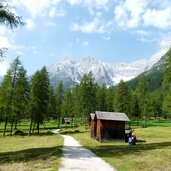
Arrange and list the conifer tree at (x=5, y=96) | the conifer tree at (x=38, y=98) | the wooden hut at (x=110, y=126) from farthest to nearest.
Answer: the conifer tree at (x=38, y=98)
the conifer tree at (x=5, y=96)
the wooden hut at (x=110, y=126)

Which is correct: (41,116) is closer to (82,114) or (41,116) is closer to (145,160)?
(82,114)

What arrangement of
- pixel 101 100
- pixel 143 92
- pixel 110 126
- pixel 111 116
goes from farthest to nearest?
pixel 101 100 < pixel 143 92 < pixel 110 126 < pixel 111 116

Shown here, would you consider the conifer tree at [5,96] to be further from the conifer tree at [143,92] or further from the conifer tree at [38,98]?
the conifer tree at [143,92]

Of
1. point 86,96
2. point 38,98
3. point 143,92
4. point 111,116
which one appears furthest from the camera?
point 143,92

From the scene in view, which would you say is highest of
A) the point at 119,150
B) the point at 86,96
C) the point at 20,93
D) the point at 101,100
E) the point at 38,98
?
the point at 101,100

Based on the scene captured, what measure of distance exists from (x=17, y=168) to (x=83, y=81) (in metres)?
63.5

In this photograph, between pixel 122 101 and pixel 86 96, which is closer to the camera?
pixel 86 96

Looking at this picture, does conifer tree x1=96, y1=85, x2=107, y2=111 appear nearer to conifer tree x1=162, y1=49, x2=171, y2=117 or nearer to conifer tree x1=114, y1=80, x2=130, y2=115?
conifer tree x1=114, y1=80, x2=130, y2=115

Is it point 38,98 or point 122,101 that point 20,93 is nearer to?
point 38,98

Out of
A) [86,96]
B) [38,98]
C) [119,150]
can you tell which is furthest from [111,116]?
[86,96]

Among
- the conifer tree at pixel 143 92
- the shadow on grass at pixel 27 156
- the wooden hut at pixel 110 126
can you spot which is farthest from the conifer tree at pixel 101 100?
the shadow on grass at pixel 27 156

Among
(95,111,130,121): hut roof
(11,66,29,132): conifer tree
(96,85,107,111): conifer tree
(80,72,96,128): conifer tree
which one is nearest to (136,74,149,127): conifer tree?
(80,72,96,128): conifer tree

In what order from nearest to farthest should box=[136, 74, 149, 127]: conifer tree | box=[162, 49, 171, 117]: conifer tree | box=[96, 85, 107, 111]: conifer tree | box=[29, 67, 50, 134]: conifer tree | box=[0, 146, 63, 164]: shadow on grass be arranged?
1. box=[0, 146, 63, 164]: shadow on grass
2. box=[162, 49, 171, 117]: conifer tree
3. box=[29, 67, 50, 134]: conifer tree
4. box=[136, 74, 149, 127]: conifer tree
5. box=[96, 85, 107, 111]: conifer tree

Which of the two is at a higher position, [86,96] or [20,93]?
[86,96]
